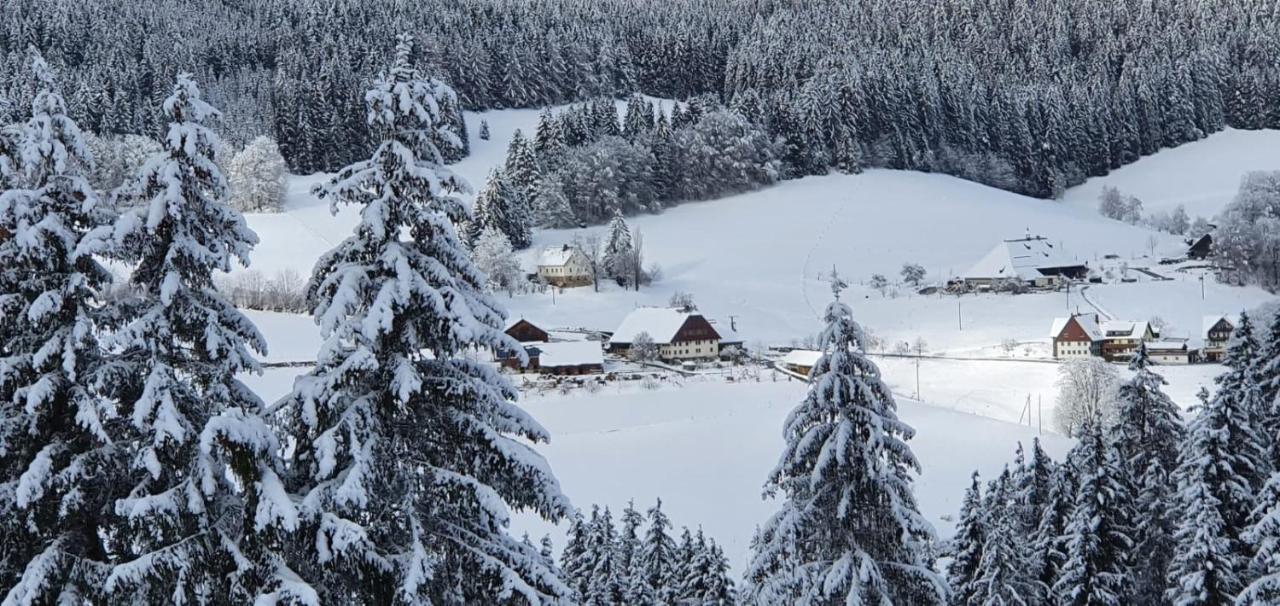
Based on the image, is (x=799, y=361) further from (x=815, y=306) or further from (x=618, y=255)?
(x=618, y=255)

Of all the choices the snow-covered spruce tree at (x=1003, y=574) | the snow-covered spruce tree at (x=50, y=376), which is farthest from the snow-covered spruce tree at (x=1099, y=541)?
the snow-covered spruce tree at (x=50, y=376)

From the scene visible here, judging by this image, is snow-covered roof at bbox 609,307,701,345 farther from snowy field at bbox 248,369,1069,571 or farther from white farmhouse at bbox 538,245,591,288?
white farmhouse at bbox 538,245,591,288

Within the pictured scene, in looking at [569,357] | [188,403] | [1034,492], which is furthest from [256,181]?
[188,403]

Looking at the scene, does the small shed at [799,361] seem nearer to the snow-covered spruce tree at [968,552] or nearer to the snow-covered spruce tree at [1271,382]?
the snow-covered spruce tree at [968,552]

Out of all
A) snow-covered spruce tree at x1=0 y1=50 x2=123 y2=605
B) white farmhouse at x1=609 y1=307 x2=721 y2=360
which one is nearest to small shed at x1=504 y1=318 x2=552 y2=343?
white farmhouse at x1=609 y1=307 x2=721 y2=360

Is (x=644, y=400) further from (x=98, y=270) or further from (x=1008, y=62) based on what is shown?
(x=1008, y=62)

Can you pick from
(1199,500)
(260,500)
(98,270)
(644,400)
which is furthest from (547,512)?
(644,400)
